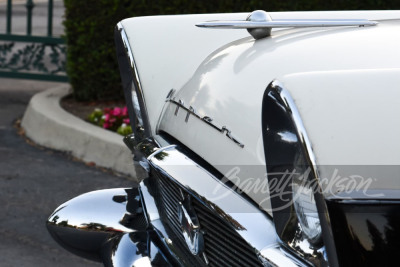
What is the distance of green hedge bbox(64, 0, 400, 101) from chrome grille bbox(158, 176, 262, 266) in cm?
444

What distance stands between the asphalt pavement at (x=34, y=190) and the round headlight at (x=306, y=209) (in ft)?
7.39

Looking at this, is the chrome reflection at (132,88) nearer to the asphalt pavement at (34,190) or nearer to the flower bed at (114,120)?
the asphalt pavement at (34,190)

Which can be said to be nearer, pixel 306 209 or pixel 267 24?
pixel 306 209

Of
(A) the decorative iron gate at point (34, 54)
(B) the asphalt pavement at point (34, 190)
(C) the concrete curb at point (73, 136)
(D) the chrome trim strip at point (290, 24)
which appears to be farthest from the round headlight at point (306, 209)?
(A) the decorative iron gate at point (34, 54)

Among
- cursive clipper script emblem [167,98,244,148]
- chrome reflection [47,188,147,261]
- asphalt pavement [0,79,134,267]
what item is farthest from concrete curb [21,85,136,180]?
cursive clipper script emblem [167,98,244,148]

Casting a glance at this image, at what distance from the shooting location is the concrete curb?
515 centimetres

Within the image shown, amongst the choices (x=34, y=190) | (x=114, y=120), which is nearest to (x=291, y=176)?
(x=34, y=190)

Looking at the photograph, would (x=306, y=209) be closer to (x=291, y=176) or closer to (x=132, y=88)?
(x=291, y=176)

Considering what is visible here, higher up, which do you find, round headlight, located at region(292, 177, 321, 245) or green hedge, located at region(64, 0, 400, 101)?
round headlight, located at region(292, 177, 321, 245)

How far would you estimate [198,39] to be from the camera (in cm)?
258

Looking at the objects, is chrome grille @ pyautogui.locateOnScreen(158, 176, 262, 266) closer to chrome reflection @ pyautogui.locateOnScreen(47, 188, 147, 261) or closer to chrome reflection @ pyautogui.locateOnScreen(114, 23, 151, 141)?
chrome reflection @ pyautogui.locateOnScreen(47, 188, 147, 261)

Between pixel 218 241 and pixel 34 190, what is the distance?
311 centimetres

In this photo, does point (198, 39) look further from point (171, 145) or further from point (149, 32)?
point (171, 145)

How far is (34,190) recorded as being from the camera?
4.75m
